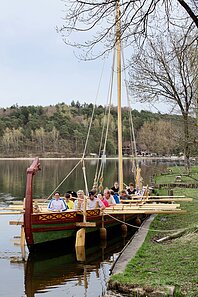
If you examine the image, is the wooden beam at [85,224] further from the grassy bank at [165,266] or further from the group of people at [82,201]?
the grassy bank at [165,266]

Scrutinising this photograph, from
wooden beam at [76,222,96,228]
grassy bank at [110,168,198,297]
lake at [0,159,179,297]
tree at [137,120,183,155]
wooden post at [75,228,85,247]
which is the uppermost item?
tree at [137,120,183,155]

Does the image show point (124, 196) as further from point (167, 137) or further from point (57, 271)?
point (57, 271)

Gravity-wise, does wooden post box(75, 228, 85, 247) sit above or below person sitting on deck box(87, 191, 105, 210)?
below

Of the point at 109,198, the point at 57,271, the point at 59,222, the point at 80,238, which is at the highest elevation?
the point at 109,198

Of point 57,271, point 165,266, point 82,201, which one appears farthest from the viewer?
point 82,201

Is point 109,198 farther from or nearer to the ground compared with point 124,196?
farther from the ground

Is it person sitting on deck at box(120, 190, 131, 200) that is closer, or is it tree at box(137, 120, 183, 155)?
tree at box(137, 120, 183, 155)

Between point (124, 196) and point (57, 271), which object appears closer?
point (57, 271)

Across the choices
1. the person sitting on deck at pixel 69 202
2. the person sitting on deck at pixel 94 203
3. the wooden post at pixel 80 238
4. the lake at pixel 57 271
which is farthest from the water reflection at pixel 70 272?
the person sitting on deck at pixel 69 202

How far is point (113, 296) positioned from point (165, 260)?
2255mm

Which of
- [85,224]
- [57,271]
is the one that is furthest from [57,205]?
[57,271]

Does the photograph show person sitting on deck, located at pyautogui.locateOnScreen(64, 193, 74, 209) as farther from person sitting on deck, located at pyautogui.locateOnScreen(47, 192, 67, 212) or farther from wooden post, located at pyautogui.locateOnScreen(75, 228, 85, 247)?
wooden post, located at pyautogui.locateOnScreen(75, 228, 85, 247)

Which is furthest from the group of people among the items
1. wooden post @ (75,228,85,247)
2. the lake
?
the lake

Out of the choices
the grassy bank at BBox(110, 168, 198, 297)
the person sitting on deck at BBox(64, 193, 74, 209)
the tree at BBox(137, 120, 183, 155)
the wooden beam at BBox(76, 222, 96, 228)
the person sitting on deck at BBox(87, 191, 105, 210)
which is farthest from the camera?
the person sitting on deck at BBox(64, 193, 74, 209)
